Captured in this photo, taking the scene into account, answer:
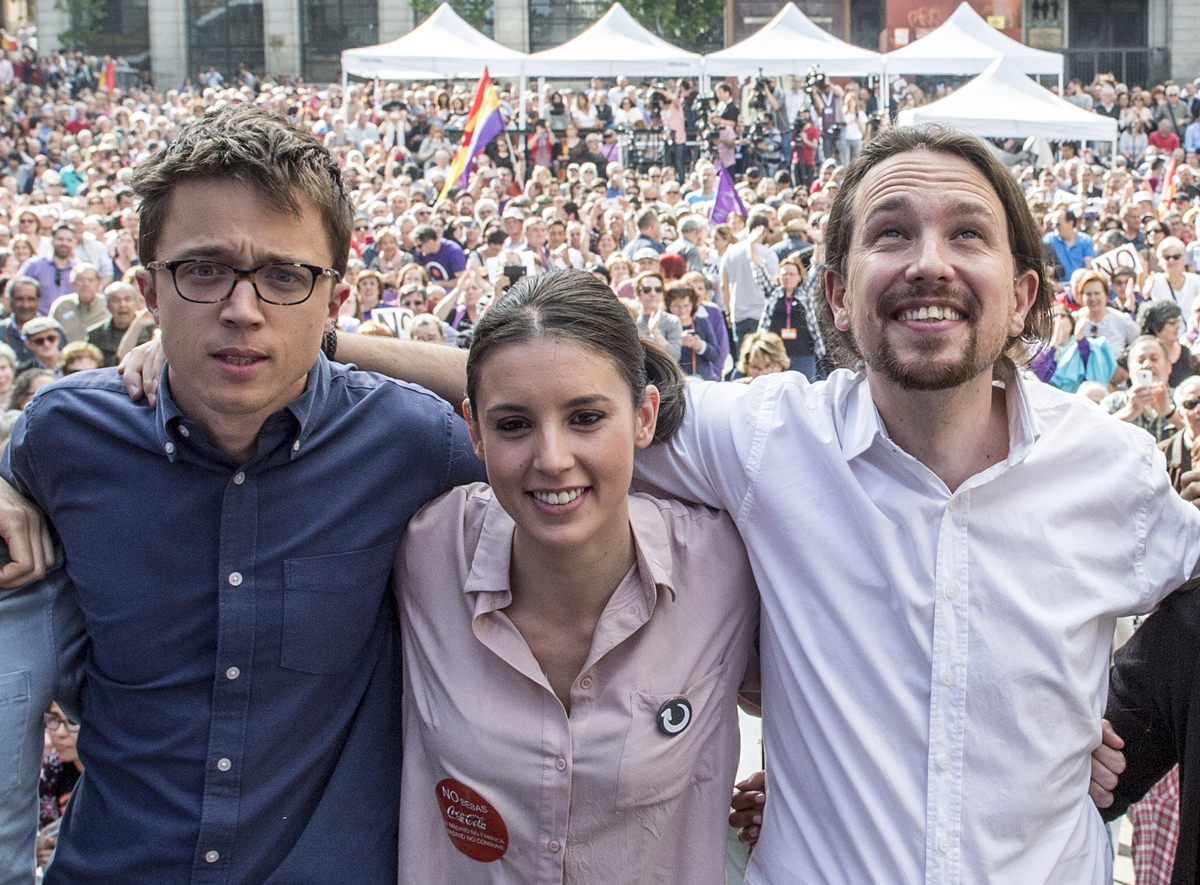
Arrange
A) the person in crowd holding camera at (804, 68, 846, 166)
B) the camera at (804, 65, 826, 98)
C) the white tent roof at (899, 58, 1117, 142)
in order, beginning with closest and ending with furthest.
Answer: the white tent roof at (899, 58, 1117, 142) → the camera at (804, 65, 826, 98) → the person in crowd holding camera at (804, 68, 846, 166)

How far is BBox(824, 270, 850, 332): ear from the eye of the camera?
2.39 metres

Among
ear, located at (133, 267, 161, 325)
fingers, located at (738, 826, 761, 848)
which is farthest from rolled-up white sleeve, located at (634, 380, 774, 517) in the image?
ear, located at (133, 267, 161, 325)

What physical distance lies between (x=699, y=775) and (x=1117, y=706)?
81cm

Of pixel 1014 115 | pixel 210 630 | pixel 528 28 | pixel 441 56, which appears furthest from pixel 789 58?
pixel 528 28

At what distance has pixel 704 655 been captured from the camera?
2.14 m

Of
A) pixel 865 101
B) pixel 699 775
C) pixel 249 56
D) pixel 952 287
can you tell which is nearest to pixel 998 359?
pixel 952 287

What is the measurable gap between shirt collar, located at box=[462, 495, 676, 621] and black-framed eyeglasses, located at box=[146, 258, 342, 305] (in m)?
0.51

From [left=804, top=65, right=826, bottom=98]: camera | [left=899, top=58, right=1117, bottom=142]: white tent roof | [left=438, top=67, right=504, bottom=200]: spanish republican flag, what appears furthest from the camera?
[left=804, top=65, right=826, bottom=98]: camera

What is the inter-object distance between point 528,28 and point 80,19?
47.4 feet

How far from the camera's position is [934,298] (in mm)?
2129

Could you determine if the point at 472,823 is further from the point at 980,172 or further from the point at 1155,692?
the point at 980,172

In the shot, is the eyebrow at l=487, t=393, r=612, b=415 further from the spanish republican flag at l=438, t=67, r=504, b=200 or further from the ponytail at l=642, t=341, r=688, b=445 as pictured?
the spanish republican flag at l=438, t=67, r=504, b=200

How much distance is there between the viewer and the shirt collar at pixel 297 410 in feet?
6.72

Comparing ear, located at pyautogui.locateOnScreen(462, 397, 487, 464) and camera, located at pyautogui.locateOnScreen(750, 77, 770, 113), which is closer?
ear, located at pyautogui.locateOnScreen(462, 397, 487, 464)
